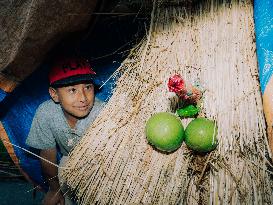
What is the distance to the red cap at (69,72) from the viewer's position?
1863 mm

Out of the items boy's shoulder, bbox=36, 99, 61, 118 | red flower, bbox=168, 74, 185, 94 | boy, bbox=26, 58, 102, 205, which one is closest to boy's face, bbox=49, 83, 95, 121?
boy, bbox=26, 58, 102, 205

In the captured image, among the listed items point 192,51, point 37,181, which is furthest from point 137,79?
point 37,181

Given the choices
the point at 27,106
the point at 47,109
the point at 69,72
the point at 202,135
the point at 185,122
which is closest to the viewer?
the point at 202,135

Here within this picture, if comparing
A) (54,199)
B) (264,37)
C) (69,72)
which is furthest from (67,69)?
(264,37)

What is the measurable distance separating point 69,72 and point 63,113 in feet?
1.27

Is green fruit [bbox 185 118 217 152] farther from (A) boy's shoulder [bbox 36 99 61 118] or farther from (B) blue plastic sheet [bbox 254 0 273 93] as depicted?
(A) boy's shoulder [bbox 36 99 61 118]

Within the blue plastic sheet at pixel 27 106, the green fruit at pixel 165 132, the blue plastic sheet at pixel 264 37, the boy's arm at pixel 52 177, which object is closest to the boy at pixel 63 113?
the boy's arm at pixel 52 177

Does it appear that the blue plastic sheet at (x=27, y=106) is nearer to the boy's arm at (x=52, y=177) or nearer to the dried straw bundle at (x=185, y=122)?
the boy's arm at (x=52, y=177)

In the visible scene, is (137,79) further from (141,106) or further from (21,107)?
(21,107)

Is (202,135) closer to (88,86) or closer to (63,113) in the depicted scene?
(88,86)

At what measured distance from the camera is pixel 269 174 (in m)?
1.22

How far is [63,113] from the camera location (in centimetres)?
214

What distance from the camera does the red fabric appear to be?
74.0 inches

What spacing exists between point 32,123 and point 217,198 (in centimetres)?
148
